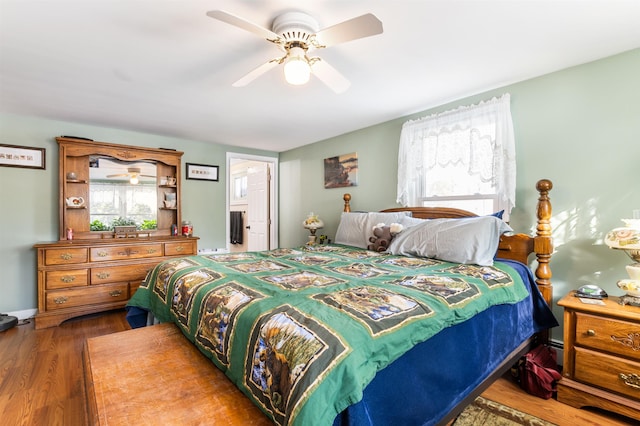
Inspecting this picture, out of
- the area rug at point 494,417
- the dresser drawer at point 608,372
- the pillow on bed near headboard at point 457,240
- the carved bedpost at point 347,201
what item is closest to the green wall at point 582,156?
the pillow on bed near headboard at point 457,240

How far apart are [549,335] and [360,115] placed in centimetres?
266

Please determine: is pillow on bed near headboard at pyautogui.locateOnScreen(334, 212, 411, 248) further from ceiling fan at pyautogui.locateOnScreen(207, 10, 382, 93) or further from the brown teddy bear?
ceiling fan at pyautogui.locateOnScreen(207, 10, 382, 93)

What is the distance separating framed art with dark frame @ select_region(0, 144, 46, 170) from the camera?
127 inches

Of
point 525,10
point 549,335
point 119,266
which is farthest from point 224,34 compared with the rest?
point 549,335

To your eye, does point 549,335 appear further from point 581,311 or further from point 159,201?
point 159,201

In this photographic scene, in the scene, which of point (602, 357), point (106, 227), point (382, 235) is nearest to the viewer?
point (602, 357)

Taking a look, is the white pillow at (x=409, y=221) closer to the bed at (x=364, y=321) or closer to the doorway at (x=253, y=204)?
the bed at (x=364, y=321)

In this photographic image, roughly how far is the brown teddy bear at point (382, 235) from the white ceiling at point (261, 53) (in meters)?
1.23

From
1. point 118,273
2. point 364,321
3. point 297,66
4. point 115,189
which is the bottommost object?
point 118,273

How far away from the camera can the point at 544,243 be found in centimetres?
217

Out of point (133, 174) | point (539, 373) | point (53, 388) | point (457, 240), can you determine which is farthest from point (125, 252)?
point (539, 373)

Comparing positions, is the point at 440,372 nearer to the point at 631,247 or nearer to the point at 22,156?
the point at 631,247

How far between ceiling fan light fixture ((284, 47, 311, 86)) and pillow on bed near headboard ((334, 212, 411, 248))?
172cm

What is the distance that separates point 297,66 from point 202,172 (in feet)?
10.8
